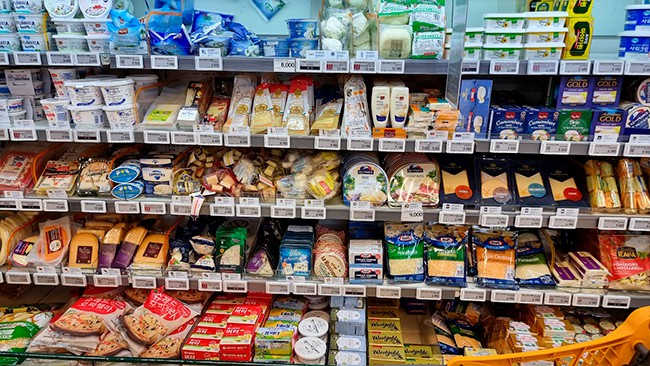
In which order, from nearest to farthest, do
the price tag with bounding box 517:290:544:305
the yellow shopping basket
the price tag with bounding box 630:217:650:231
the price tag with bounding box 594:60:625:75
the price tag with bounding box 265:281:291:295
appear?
the yellow shopping basket
the price tag with bounding box 594:60:625:75
the price tag with bounding box 630:217:650:231
the price tag with bounding box 517:290:544:305
the price tag with bounding box 265:281:291:295

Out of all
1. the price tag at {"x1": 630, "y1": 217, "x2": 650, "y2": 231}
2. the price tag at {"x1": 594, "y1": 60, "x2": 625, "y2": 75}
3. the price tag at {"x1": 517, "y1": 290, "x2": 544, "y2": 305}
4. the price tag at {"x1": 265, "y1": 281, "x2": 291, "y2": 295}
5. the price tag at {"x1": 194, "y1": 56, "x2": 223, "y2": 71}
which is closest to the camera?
the price tag at {"x1": 594, "y1": 60, "x2": 625, "y2": 75}

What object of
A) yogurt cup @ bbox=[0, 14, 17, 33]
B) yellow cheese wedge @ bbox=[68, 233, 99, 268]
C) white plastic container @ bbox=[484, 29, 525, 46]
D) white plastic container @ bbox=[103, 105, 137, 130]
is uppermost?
yogurt cup @ bbox=[0, 14, 17, 33]

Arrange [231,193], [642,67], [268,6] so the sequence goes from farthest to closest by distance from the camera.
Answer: [268,6]
[231,193]
[642,67]

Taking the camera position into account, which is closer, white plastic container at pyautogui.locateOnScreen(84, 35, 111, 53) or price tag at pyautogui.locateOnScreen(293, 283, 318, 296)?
white plastic container at pyautogui.locateOnScreen(84, 35, 111, 53)

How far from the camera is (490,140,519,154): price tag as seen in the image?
2.44 m

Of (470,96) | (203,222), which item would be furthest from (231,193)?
(470,96)

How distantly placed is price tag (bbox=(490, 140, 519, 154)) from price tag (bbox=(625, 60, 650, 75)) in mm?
628

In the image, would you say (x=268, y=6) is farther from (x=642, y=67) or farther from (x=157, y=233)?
(x=642, y=67)

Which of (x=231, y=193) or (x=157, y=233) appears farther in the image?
(x=157, y=233)

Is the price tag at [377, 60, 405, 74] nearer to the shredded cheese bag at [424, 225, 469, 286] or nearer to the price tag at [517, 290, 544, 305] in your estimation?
the shredded cheese bag at [424, 225, 469, 286]

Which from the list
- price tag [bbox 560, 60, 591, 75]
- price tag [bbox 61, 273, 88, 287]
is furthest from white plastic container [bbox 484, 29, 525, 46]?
price tag [bbox 61, 273, 88, 287]

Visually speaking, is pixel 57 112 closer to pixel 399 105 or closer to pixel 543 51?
pixel 399 105

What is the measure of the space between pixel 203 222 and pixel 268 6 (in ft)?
4.77

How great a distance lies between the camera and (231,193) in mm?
2680
